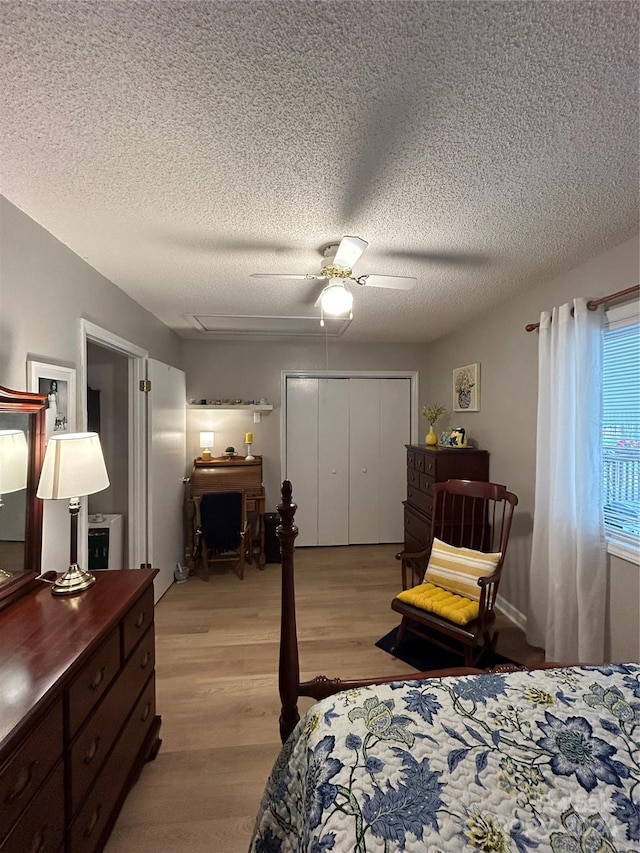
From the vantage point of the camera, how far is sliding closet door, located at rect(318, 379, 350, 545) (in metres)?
4.41

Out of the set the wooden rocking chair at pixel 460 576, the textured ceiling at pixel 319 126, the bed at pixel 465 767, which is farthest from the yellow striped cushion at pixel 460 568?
the textured ceiling at pixel 319 126

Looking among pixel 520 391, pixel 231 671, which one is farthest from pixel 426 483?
pixel 231 671

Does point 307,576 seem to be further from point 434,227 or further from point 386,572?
point 434,227

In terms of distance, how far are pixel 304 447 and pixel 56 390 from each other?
285 cm

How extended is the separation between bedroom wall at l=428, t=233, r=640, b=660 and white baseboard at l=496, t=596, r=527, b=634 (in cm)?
4

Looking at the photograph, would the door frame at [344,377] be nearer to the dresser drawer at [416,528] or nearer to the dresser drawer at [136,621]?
the dresser drawer at [416,528]

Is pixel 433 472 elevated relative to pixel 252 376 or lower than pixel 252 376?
lower

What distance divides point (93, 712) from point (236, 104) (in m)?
1.89

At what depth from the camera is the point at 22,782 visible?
89cm

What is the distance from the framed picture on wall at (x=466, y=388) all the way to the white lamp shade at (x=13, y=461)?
3.21 metres

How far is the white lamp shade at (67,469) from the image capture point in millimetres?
1452

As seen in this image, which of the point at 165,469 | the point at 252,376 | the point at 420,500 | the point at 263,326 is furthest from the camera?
the point at 252,376

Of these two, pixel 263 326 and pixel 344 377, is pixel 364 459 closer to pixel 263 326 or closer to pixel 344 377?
pixel 344 377

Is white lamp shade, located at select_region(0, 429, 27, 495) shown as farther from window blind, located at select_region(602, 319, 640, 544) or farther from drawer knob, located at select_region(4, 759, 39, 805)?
window blind, located at select_region(602, 319, 640, 544)
